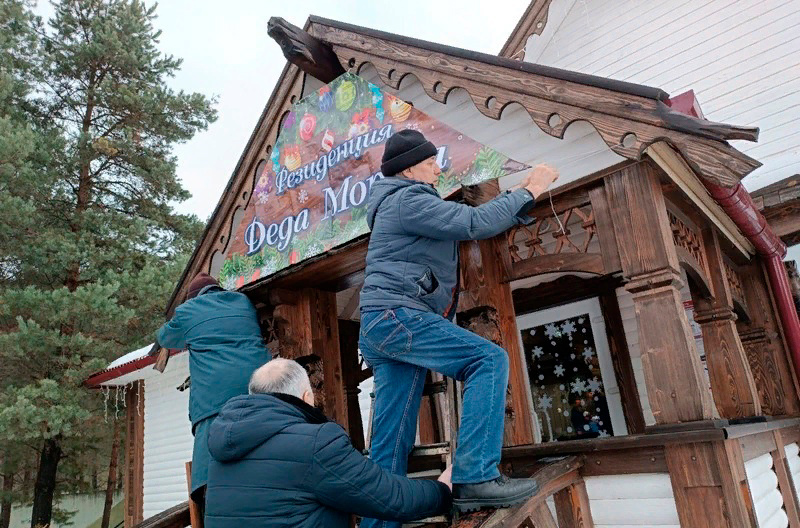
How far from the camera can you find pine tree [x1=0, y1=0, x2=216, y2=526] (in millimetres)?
13883

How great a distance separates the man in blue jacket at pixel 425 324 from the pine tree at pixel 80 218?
495 inches

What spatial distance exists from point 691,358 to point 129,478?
37.4ft

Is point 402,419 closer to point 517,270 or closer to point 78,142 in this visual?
point 517,270

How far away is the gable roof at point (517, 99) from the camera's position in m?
3.12

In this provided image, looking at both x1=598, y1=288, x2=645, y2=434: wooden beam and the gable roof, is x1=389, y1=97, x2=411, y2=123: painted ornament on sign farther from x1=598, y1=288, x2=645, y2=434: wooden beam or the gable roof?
x1=598, y1=288, x2=645, y2=434: wooden beam

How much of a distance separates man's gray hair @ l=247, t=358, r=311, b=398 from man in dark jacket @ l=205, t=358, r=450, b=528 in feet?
0.40

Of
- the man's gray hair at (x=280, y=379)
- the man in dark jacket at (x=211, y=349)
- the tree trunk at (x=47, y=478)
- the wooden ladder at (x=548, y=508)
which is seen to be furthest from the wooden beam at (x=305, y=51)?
the tree trunk at (x=47, y=478)

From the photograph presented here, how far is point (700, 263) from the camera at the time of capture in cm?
472

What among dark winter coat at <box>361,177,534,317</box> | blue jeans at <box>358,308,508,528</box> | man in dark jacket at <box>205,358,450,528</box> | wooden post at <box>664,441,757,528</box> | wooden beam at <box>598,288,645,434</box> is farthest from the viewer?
wooden beam at <box>598,288,645,434</box>

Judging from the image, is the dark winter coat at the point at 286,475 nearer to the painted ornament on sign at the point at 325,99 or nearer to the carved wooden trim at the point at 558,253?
the carved wooden trim at the point at 558,253

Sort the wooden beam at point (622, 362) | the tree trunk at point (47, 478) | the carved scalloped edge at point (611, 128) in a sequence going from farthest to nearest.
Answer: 1. the tree trunk at point (47, 478)
2. the wooden beam at point (622, 362)
3. the carved scalloped edge at point (611, 128)

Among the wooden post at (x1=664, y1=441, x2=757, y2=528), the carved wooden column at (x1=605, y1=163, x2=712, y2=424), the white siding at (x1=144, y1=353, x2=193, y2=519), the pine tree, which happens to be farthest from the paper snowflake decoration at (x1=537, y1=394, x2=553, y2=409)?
the pine tree

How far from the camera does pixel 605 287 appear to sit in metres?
7.06

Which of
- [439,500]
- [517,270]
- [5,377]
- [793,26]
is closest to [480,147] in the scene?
[517,270]
